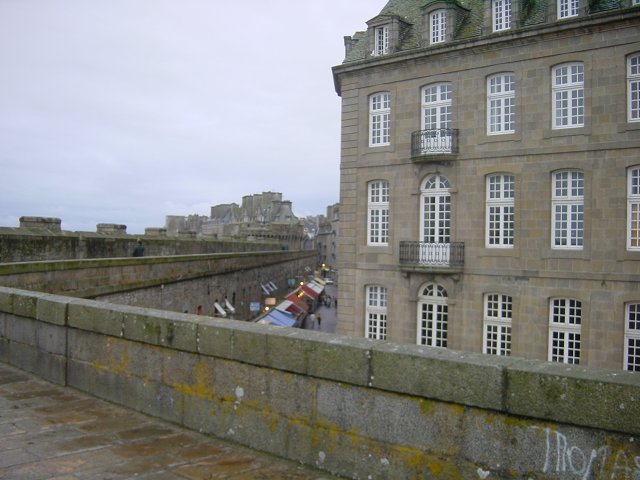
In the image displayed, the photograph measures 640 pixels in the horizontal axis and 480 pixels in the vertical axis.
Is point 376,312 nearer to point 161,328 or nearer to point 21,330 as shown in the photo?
point 21,330

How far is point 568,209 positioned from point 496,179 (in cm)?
259

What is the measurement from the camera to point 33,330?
21.9ft

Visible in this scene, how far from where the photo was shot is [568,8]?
1819cm

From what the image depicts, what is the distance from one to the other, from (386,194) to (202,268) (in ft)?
29.0

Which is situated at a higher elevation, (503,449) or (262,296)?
Answer: (503,449)

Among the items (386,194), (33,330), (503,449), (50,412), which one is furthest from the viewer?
(386,194)

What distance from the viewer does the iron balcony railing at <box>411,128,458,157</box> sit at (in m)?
19.8

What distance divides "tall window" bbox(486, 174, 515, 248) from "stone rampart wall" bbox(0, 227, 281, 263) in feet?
42.4

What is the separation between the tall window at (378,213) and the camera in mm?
21484

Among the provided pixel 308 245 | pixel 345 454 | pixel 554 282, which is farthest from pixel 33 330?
pixel 308 245

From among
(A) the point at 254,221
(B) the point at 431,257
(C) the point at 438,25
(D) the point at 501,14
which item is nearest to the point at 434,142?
(B) the point at 431,257

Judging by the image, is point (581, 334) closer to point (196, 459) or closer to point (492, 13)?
point (492, 13)

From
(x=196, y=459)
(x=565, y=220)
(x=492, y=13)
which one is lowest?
(x=196, y=459)

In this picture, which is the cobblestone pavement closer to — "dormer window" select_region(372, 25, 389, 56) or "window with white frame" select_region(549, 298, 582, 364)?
"window with white frame" select_region(549, 298, 582, 364)
